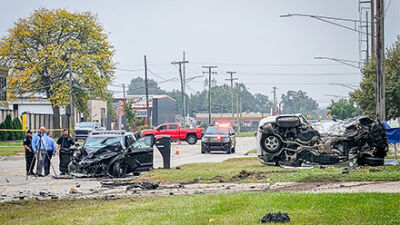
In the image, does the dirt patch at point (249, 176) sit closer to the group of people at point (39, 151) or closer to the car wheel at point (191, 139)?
the group of people at point (39, 151)

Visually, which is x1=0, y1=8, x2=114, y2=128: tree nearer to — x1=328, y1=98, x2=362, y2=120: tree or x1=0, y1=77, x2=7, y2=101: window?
x1=0, y1=77, x2=7, y2=101: window

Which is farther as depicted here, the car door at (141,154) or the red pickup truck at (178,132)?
the red pickup truck at (178,132)

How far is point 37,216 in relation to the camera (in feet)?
41.1

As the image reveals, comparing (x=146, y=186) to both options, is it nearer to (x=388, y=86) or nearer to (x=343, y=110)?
(x=388, y=86)

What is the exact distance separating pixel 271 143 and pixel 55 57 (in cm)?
4444

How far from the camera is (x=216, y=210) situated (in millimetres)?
11977

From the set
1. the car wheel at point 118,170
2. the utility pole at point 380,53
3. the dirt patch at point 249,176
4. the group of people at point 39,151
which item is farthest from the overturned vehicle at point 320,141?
the group of people at point 39,151

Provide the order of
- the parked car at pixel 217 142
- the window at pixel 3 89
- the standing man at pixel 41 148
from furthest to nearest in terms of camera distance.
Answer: the window at pixel 3 89, the parked car at pixel 217 142, the standing man at pixel 41 148

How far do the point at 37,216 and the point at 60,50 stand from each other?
54.6m

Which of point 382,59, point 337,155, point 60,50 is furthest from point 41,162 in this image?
point 60,50

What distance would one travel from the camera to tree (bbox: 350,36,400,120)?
153ft

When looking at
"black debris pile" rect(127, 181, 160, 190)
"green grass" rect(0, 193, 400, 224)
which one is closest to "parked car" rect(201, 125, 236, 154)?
"black debris pile" rect(127, 181, 160, 190)

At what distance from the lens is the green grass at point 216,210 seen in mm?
10797

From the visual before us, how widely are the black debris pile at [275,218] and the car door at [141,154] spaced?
45.5 ft
